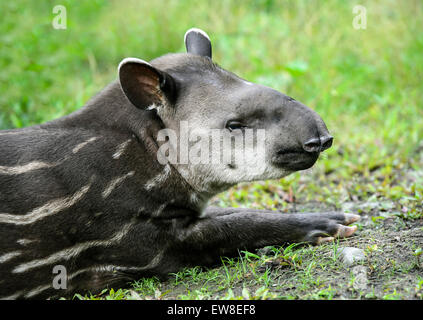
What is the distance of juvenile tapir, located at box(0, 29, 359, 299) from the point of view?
4113 millimetres

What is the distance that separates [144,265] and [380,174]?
3.33 m

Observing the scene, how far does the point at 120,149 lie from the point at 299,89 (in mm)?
4903

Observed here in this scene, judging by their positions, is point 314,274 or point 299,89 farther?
point 299,89

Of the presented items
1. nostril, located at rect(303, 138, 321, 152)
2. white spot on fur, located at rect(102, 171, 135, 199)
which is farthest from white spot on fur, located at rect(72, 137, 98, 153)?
nostril, located at rect(303, 138, 321, 152)

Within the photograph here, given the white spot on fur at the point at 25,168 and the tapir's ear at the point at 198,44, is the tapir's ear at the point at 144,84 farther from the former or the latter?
the white spot on fur at the point at 25,168

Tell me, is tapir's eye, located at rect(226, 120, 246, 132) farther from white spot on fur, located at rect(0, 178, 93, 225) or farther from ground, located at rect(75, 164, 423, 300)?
white spot on fur, located at rect(0, 178, 93, 225)

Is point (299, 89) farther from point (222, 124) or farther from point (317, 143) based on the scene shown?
point (317, 143)

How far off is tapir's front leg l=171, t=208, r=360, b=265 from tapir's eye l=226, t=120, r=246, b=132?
73cm

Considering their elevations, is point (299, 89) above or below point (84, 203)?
above

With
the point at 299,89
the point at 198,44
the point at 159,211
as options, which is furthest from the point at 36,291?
the point at 299,89

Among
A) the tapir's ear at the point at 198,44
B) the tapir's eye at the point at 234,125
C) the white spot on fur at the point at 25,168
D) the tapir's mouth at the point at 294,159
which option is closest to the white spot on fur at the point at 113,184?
the white spot on fur at the point at 25,168

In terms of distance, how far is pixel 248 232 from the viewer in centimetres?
454

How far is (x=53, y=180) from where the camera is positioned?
418 centimetres

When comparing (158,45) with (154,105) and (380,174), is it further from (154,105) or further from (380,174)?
(154,105)
